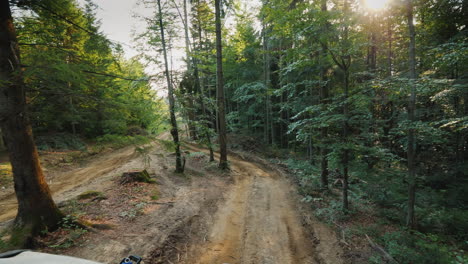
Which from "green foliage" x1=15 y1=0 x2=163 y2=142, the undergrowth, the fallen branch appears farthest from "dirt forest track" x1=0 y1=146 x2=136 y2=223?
the fallen branch

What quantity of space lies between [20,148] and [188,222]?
206 inches

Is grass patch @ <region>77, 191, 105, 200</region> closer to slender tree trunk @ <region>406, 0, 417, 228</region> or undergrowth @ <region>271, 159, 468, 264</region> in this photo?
undergrowth @ <region>271, 159, 468, 264</region>

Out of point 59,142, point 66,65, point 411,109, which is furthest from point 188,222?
point 59,142

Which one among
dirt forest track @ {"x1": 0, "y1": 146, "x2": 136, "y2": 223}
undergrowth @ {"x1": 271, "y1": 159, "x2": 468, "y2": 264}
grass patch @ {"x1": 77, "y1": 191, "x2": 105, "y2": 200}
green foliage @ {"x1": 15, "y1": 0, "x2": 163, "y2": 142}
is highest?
green foliage @ {"x1": 15, "y1": 0, "x2": 163, "y2": 142}

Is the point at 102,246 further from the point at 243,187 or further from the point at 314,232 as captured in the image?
the point at 243,187

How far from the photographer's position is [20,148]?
5.04 metres

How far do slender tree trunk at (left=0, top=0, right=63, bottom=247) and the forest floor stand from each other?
536 millimetres

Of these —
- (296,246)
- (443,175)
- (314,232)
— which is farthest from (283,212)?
(443,175)

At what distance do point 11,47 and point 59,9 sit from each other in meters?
1.61

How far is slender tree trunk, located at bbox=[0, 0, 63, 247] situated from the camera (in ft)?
15.6

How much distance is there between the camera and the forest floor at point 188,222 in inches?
217

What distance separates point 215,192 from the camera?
10531mm

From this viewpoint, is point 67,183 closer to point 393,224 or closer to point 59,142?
point 59,142

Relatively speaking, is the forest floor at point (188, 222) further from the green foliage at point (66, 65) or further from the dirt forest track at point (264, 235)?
the green foliage at point (66, 65)
